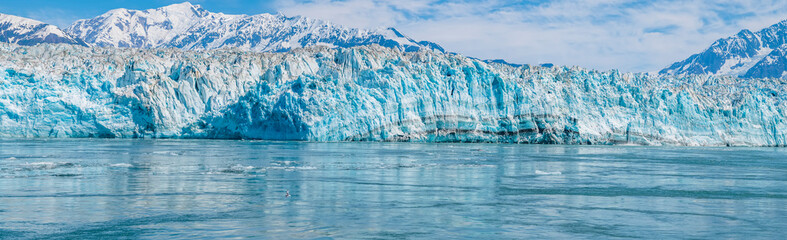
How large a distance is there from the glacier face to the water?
41.8 metres

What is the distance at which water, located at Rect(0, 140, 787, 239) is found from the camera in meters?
15.4

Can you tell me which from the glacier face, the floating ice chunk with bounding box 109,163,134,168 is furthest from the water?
the glacier face

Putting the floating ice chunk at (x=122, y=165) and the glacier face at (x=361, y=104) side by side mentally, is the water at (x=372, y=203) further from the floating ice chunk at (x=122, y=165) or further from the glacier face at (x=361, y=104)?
the glacier face at (x=361, y=104)

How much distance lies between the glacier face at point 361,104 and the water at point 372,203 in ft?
137

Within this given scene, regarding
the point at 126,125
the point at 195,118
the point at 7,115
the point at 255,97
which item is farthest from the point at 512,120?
the point at 7,115

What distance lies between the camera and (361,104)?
243 ft

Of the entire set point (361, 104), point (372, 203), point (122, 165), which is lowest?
point (372, 203)

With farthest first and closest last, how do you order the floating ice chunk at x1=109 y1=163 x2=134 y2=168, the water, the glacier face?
1. the glacier face
2. the floating ice chunk at x1=109 y1=163 x2=134 y2=168
3. the water

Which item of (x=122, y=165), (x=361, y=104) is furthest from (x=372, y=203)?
(x=361, y=104)

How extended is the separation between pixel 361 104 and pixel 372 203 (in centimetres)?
5416

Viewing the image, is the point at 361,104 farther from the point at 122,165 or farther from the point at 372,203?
the point at 372,203

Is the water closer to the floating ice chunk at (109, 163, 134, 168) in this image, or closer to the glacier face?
the floating ice chunk at (109, 163, 134, 168)

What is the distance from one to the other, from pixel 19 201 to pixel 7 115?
61936 mm

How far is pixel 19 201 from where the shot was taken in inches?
753
